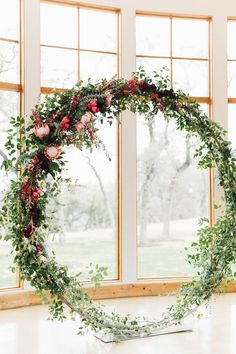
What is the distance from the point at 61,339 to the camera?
16.1ft

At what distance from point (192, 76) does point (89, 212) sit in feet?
7.38

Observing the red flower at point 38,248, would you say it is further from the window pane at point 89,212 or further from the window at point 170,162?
the window at point 170,162

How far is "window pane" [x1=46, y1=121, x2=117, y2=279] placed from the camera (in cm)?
680

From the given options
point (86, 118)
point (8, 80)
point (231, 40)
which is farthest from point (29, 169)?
point (231, 40)

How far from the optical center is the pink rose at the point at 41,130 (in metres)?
4.25

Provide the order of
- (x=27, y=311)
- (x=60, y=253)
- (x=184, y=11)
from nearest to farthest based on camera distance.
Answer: (x=27, y=311) → (x=60, y=253) → (x=184, y=11)

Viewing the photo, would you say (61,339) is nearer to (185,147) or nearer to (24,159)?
(24,159)

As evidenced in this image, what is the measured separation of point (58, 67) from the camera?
6.78 m

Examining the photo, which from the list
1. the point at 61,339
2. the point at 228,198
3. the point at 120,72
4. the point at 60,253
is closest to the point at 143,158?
the point at 120,72

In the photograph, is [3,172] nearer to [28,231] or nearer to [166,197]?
[166,197]

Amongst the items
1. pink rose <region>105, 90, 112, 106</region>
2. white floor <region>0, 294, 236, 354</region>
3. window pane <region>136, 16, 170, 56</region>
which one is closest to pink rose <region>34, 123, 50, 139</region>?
pink rose <region>105, 90, 112, 106</region>

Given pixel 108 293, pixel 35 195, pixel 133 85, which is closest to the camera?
pixel 35 195

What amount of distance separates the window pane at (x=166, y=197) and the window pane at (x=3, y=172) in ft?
5.36

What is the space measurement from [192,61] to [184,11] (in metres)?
0.64
